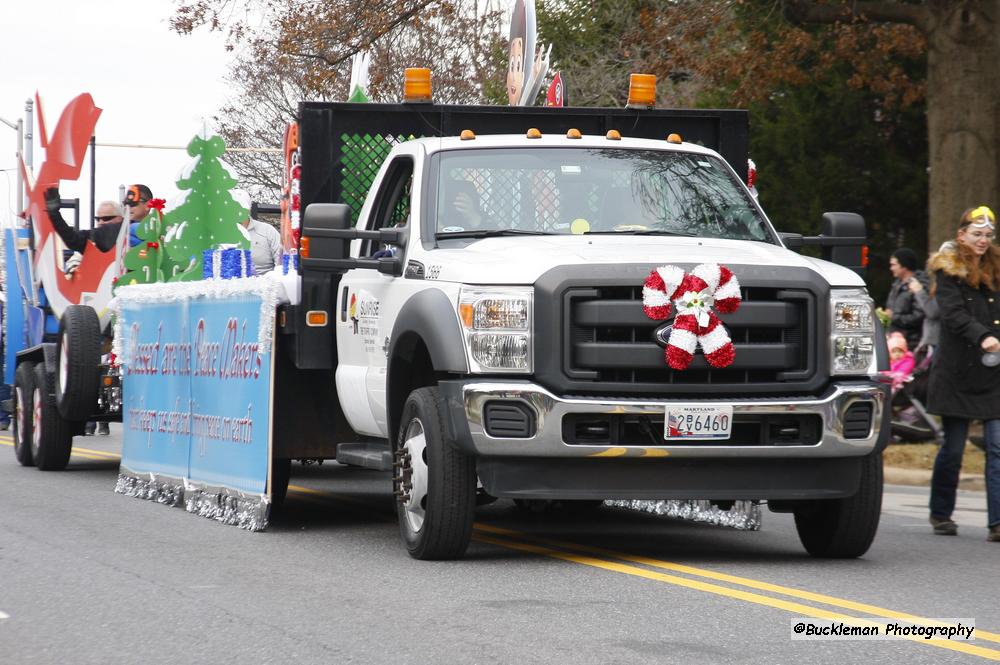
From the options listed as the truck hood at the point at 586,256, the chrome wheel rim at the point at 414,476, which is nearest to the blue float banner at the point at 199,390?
the chrome wheel rim at the point at 414,476

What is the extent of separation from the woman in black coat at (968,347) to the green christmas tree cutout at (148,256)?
20.3 ft

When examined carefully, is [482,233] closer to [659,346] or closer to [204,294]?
[659,346]

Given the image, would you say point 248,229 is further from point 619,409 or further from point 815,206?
point 815,206

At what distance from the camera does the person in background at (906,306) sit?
1620cm

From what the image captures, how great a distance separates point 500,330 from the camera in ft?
27.2

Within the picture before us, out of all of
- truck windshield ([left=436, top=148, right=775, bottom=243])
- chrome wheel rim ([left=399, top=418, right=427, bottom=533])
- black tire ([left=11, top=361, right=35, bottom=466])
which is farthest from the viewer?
black tire ([left=11, top=361, right=35, bottom=466])

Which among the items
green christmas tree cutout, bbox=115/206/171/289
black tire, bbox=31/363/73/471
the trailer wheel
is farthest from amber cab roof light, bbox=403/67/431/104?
black tire, bbox=31/363/73/471

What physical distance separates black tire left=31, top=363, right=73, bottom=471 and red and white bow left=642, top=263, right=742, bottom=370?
813 centimetres

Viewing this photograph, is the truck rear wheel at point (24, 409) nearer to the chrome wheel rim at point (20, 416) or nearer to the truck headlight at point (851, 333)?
the chrome wheel rim at point (20, 416)

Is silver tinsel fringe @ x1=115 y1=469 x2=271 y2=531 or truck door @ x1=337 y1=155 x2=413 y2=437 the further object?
silver tinsel fringe @ x1=115 y1=469 x2=271 y2=531

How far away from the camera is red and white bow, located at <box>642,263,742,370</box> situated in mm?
8242

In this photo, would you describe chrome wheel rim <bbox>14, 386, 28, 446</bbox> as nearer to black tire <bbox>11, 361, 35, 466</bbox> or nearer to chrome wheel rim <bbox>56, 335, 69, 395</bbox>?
black tire <bbox>11, 361, 35, 466</bbox>

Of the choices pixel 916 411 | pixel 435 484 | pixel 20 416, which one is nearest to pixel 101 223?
pixel 20 416

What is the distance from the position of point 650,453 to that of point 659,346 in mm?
498
